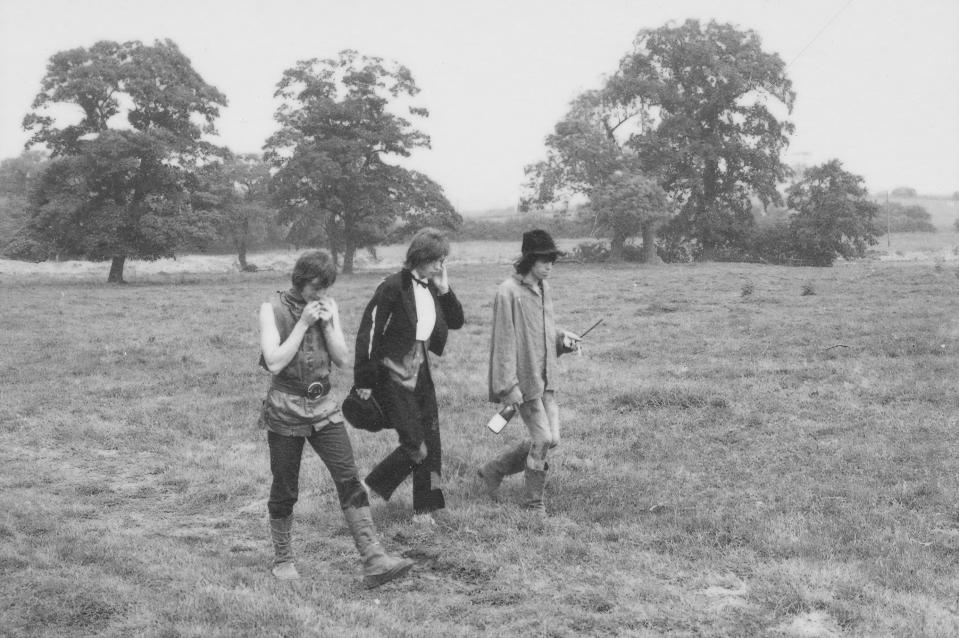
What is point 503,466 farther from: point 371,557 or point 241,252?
point 241,252

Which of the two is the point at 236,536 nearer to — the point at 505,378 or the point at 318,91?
the point at 505,378

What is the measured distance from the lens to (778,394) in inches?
435

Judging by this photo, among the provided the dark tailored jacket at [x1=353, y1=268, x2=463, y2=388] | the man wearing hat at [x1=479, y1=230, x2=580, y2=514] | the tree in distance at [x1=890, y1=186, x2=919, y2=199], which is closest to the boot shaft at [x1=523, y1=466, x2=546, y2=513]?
the man wearing hat at [x1=479, y1=230, x2=580, y2=514]

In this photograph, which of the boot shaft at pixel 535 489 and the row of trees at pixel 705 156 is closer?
the boot shaft at pixel 535 489

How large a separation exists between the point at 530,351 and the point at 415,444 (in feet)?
4.02

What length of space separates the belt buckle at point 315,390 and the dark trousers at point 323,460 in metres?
0.22

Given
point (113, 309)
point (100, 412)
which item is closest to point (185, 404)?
point (100, 412)

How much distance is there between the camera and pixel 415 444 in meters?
Result: 6.36

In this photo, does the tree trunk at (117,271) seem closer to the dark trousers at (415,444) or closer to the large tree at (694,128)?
the large tree at (694,128)

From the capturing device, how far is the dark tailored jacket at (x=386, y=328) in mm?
6156

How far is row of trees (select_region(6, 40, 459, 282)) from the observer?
36781 mm

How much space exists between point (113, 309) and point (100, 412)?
13597mm

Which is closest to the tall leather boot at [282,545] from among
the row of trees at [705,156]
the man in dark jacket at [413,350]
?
the man in dark jacket at [413,350]

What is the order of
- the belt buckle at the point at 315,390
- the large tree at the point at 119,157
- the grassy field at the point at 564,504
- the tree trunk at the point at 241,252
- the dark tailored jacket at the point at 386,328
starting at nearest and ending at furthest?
the grassy field at the point at 564,504
the belt buckle at the point at 315,390
the dark tailored jacket at the point at 386,328
the large tree at the point at 119,157
the tree trunk at the point at 241,252
